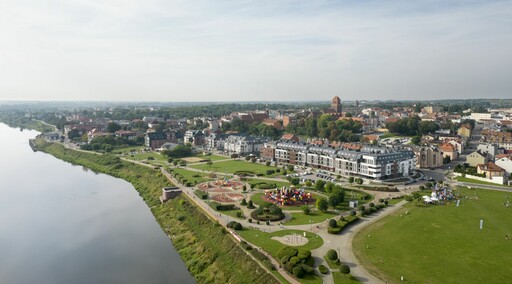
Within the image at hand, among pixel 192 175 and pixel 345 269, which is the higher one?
pixel 345 269

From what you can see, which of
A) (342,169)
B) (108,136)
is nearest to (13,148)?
(108,136)

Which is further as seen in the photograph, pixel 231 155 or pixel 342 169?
pixel 231 155

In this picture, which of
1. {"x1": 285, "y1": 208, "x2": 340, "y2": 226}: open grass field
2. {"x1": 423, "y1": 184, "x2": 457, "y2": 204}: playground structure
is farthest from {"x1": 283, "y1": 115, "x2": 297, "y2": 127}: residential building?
{"x1": 285, "y1": 208, "x2": 340, "y2": 226}: open grass field

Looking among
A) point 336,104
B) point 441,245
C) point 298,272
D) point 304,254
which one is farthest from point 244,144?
point 336,104

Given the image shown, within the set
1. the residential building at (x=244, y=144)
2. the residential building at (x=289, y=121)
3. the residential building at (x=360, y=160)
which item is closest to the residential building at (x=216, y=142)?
the residential building at (x=244, y=144)

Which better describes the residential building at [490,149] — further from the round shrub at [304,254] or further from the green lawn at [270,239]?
the round shrub at [304,254]

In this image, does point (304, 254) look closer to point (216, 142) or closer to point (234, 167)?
point (234, 167)

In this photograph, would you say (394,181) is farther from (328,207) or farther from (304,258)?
(304,258)
